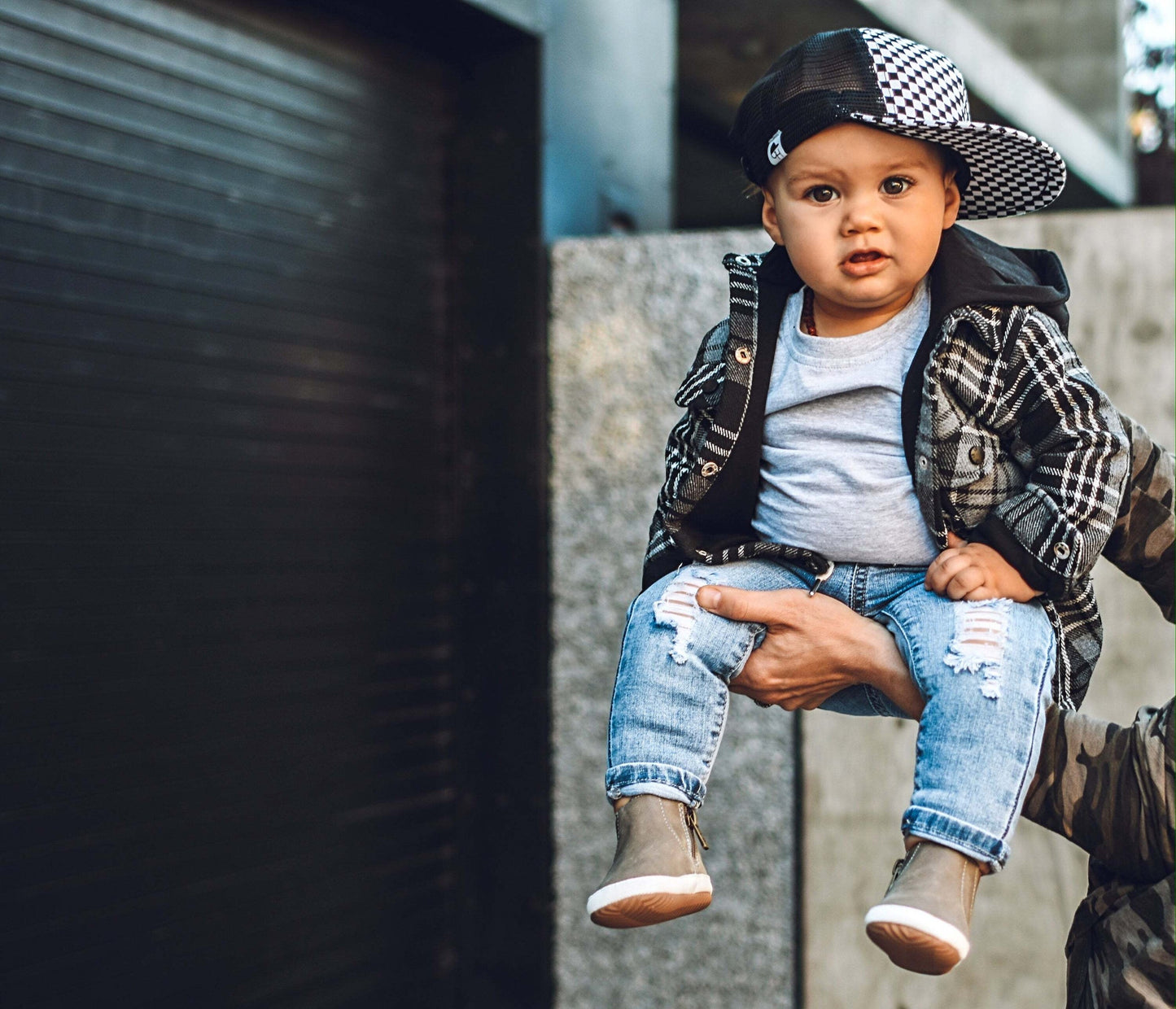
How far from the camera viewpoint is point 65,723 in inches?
133

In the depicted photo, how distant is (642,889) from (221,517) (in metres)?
2.62

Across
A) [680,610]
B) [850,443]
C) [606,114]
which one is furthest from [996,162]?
[606,114]

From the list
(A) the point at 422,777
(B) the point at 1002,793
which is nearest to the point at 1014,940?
(A) the point at 422,777

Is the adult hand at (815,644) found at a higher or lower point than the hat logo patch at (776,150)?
lower

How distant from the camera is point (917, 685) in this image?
5.74 feet

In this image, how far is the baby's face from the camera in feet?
5.61

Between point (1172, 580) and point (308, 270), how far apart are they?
3018 millimetres

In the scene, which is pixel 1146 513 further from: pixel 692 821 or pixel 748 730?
pixel 748 730

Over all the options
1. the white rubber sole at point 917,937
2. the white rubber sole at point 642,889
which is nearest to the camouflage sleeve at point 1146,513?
the white rubber sole at point 917,937

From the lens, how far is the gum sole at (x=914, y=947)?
146 centimetres

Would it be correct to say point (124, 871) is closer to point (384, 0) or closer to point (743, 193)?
point (743, 193)

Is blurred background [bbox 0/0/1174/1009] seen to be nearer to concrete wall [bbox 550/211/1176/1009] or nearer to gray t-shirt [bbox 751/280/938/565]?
concrete wall [bbox 550/211/1176/1009]

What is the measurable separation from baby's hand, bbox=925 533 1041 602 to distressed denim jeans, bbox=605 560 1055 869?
0.05ft

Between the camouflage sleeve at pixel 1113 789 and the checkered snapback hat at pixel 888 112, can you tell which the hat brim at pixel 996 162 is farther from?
the camouflage sleeve at pixel 1113 789
